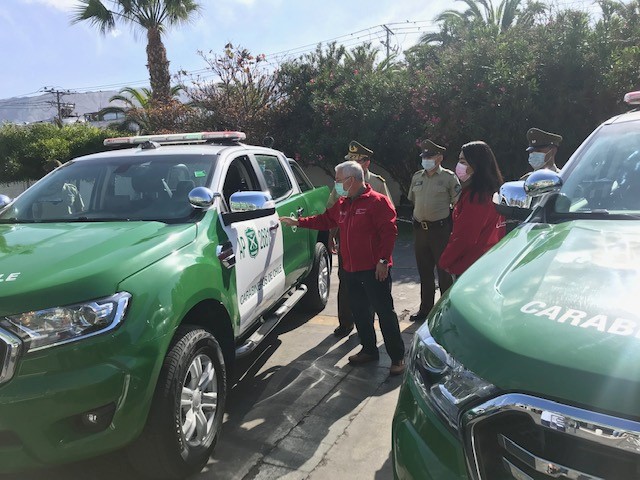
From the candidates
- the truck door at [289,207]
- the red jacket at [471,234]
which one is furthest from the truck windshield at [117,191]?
the red jacket at [471,234]

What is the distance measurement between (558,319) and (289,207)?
3538mm

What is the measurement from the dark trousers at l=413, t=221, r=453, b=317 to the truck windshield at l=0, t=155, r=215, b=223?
271cm

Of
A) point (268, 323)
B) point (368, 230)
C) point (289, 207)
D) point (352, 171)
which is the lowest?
point (268, 323)

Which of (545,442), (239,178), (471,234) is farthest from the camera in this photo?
(239,178)

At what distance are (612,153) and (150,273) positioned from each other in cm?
248

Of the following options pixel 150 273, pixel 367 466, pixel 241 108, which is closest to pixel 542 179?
pixel 367 466

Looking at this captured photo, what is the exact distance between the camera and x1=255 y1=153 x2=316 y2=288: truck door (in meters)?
4.61

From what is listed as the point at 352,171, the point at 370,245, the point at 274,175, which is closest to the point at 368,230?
the point at 370,245

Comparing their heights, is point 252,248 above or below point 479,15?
below

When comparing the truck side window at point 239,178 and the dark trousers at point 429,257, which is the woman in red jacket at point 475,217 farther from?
the truck side window at point 239,178

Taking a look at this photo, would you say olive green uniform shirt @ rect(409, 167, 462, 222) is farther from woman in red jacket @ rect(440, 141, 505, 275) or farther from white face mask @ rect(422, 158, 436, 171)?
woman in red jacket @ rect(440, 141, 505, 275)

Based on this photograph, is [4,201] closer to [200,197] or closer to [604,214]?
[200,197]

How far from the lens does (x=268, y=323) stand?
13.3 feet

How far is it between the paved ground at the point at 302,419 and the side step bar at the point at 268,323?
43 cm
